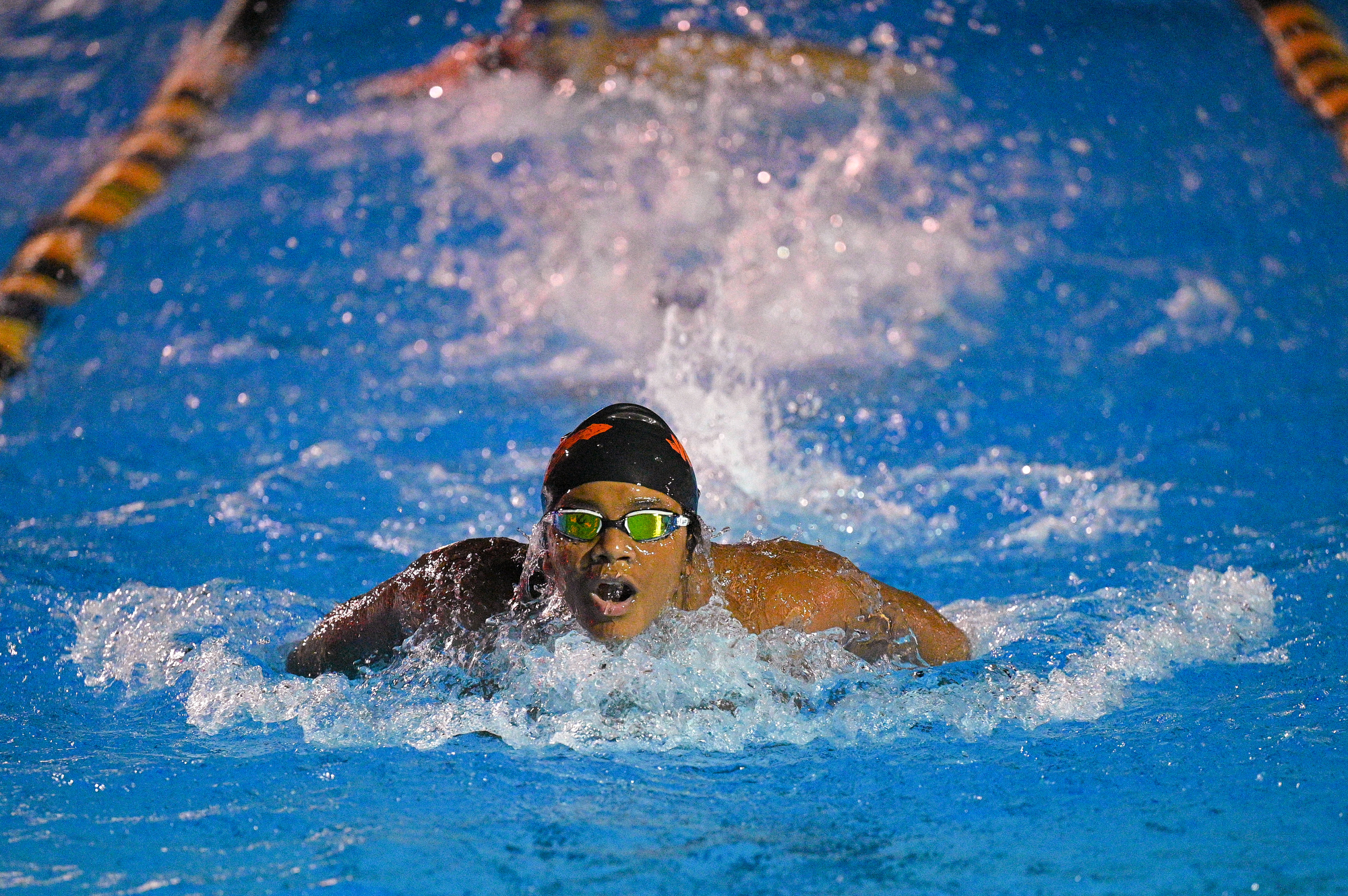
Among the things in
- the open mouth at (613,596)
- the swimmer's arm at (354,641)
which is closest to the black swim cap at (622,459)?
the open mouth at (613,596)

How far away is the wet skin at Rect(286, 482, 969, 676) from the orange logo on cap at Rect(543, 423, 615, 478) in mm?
140

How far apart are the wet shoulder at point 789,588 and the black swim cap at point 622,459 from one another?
0.63 ft

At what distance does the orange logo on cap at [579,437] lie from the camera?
2.87 meters

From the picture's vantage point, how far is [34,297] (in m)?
5.52

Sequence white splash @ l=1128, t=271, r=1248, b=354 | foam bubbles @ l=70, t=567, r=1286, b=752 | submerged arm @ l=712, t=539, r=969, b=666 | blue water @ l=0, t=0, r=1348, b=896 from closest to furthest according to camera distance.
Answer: blue water @ l=0, t=0, r=1348, b=896
foam bubbles @ l=70, t=567, r=1286, b=752
submerged arm @ l=712, t=539, r=969, b=666
white splash @ l=1128, t=271, r=1248, b=354

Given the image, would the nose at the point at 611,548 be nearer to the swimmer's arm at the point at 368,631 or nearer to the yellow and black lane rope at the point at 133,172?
the swimmer's arm at the point at 368,631

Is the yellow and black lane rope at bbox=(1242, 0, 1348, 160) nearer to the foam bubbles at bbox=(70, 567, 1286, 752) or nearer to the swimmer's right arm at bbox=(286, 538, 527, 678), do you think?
the foam bubbles at bbox=(70, 567, 1286, 752)

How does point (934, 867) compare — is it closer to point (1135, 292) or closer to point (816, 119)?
point (1135, 292)

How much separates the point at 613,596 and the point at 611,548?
0.12 m

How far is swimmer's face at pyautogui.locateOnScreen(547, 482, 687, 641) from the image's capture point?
2.71m

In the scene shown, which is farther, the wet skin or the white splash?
the white splash

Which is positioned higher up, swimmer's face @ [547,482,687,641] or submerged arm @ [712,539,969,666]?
swimmer's face @ [547,482,687,641]

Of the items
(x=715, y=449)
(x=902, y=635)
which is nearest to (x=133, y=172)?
(x=715, y=449)

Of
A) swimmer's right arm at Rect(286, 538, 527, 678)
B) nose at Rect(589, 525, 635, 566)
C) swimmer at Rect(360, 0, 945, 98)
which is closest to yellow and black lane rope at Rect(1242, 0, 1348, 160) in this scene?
swimmer at Rect(360, 0, 945, 98)
